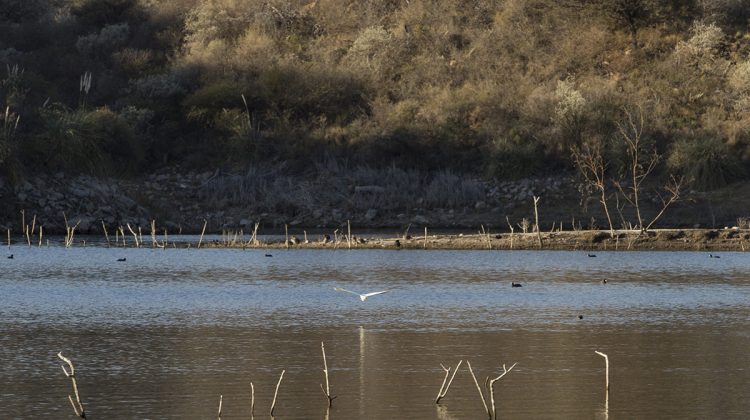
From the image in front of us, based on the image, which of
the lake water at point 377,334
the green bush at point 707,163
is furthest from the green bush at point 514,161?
the lake water at point 377,334

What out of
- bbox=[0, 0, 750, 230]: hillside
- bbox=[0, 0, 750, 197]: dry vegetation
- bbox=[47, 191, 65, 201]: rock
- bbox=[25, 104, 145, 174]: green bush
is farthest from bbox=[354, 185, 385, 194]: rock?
bbox=[47, 191, 65, 201]: rock

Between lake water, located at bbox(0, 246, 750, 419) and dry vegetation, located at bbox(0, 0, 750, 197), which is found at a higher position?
dry vegetation, located at bbox(0, 0, 750, 197)

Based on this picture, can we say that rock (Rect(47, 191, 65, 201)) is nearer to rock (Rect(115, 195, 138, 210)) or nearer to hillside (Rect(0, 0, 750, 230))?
hillside (Rect(0, 0, 750, 230))

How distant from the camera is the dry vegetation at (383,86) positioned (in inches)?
2544

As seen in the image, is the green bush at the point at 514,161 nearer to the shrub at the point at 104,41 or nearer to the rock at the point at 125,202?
the rock at the point at 125,202

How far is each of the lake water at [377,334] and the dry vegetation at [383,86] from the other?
1562 centimetres

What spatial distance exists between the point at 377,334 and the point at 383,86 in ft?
151

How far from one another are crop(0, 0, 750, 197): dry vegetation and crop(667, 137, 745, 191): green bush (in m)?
0.07

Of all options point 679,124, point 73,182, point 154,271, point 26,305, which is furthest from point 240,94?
point 26,305

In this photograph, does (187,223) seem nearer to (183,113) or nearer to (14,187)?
(14,187)

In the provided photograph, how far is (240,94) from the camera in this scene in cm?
7212

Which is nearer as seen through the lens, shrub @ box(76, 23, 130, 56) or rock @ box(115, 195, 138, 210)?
rock @ box(115, 195, 138, 210)

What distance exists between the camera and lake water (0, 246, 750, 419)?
809 inches

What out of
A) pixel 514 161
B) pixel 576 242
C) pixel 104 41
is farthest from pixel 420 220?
pixel 104 41
